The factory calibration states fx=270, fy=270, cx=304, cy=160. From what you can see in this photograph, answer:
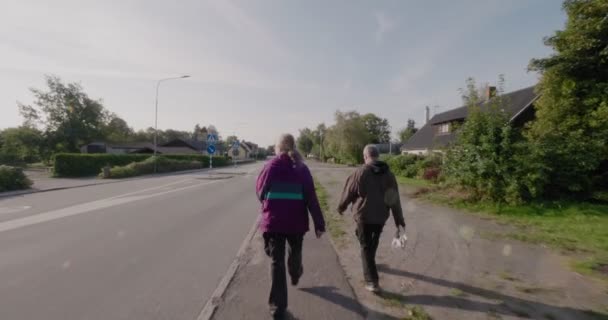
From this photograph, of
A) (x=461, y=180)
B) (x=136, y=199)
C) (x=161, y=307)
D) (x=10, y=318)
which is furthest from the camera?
(x=136, y=199)

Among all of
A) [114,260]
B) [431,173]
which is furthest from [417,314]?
[431,173]

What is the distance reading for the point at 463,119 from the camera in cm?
2044

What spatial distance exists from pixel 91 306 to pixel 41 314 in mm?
431

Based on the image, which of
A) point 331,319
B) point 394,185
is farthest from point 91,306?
point 394,185

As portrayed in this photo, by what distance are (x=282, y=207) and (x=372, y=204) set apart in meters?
1.22

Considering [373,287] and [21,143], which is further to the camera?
[21,143]

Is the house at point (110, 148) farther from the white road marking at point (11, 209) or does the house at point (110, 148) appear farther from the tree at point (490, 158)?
the tree at point (490, 158)

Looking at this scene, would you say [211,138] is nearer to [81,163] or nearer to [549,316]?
[81,163]

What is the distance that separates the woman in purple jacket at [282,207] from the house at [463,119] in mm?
9163

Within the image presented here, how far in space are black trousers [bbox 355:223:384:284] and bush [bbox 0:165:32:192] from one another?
18062 millimetres

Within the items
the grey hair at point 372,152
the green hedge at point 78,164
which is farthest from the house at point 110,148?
the grey hair at point 372,152

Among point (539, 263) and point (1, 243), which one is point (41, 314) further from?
point (539, 263)

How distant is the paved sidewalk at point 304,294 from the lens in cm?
296

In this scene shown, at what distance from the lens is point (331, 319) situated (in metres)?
2.86
